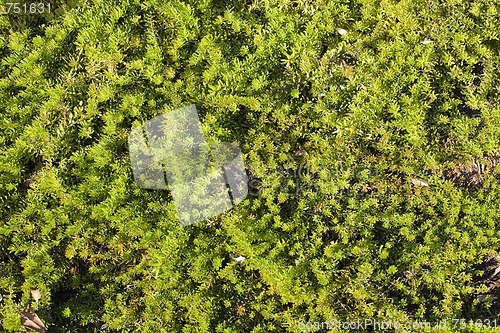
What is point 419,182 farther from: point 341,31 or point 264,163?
point 341,31

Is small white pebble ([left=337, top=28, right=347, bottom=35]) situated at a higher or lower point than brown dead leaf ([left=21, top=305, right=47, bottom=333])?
higher

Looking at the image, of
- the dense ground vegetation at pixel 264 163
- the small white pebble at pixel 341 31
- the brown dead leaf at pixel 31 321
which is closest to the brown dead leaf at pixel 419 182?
the dense ground vegetation at pixel 264 163

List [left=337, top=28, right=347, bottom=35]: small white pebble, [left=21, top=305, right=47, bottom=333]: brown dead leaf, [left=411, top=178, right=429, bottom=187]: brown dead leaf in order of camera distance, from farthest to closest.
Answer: [left=337, top=28, right=347, bottom=35]: small white pebble → [left=411, top=178, right=429, bottom=187]: brown dead leaf → [left=21, top=305, right=47, bottom=333]: brown dead leaf

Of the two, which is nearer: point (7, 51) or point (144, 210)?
point (144, 210)

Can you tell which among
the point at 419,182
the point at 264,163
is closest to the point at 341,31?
the point at 264,163

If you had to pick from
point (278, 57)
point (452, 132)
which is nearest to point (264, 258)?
point (278, 57)

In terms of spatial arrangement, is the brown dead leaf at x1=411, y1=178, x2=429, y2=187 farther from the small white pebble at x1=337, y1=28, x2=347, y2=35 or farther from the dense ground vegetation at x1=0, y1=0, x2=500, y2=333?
the small white pebble at x1=337, y1=28, x2=347, y2=35

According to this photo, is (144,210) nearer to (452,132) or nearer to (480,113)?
(452,132)

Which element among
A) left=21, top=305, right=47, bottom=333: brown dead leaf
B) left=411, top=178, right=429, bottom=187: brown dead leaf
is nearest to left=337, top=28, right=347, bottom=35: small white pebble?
left=411, top=178, right=429, bottom=187: brown dead leaf

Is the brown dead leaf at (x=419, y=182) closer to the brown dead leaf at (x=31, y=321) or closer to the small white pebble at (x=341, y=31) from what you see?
the small white pebble at (x=341, y=31)
